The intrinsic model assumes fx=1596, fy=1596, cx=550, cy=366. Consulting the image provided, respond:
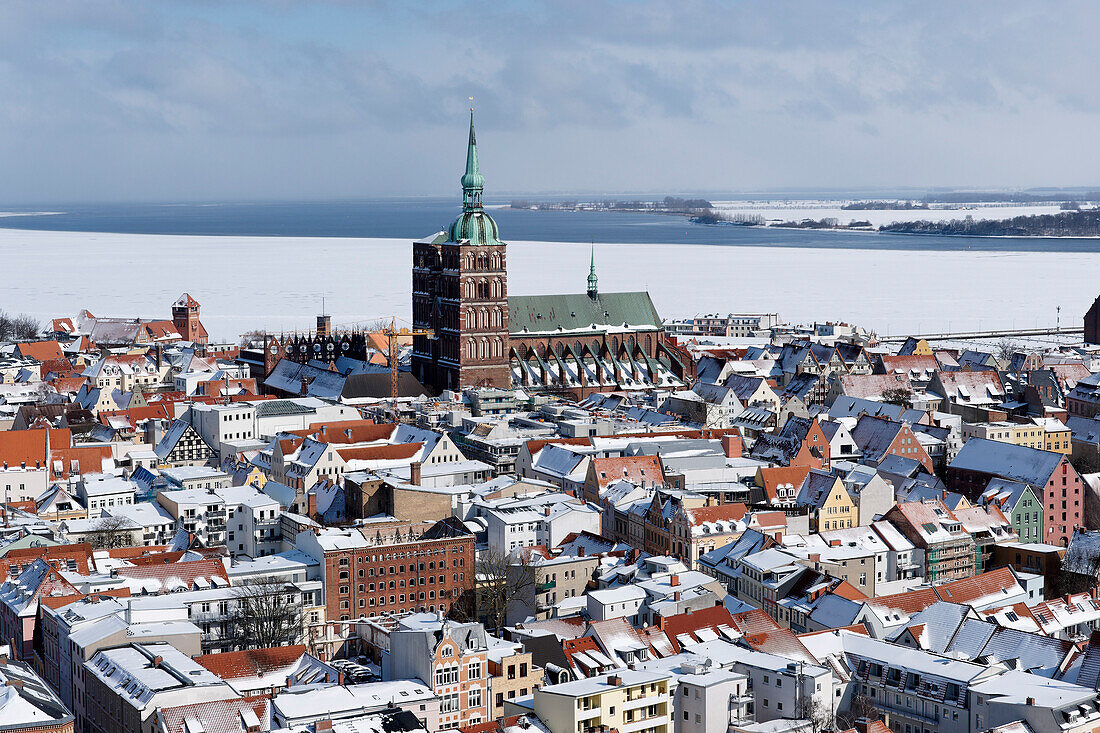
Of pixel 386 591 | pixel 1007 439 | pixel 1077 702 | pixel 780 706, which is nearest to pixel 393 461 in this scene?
pixel 386 591

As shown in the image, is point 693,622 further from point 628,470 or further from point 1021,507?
point 1021,507

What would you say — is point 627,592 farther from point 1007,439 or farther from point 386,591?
point 1007,439

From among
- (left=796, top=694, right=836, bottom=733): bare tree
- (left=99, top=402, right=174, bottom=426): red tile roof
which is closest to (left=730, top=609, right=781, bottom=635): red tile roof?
(left=796, top=694, right=836, bottom=733): bare tree

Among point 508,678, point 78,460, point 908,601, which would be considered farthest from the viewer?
point 78,460

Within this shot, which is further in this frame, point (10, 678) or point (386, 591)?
point (386, 591)

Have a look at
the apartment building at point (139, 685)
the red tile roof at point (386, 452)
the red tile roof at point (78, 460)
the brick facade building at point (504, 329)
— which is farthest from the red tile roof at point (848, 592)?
the brick facade building at point (504, 329)

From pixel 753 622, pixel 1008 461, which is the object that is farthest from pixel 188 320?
pixel 753 622
